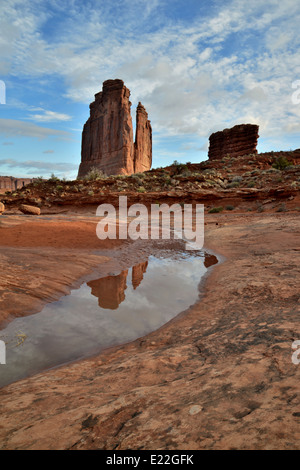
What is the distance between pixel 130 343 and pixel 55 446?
7.03ft

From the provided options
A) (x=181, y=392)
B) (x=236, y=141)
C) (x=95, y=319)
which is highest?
(x=236, y=141)

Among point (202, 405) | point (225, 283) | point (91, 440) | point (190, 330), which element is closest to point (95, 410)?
point (91, 440)

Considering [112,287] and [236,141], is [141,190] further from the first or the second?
[236,141]

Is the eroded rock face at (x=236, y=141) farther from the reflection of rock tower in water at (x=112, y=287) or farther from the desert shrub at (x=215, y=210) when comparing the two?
the reflection of rock tower in water at (x=112, y=287)

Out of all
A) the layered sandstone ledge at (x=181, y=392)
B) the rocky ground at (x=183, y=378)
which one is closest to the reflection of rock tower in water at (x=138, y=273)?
the rocky ground at (x=183, y=378)

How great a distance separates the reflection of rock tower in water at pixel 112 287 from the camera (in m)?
5.07

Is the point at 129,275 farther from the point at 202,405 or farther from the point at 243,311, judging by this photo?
the point at 202,405

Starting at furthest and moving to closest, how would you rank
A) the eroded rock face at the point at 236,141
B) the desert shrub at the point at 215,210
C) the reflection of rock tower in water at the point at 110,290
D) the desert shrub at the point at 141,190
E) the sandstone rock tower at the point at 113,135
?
the sandstone rock tower at the point at 113,135
the eroded rock face at the point at 236,141
the desert shrub at the point at 141,190
the desert shrub at the point at 215,210
the reflection of rock tower in water at the point at 110,290

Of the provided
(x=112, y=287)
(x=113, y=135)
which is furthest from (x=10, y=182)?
(x=112, y=287)

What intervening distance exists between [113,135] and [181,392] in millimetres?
58775

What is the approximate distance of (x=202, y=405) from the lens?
161 centimetres

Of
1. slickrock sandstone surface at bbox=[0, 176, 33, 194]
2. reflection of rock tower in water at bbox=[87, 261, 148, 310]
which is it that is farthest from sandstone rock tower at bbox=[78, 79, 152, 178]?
reflection of rock tower in water at bbox=[87, 261, 148, 310]

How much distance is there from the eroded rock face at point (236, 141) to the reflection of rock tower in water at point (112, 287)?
4507 cm

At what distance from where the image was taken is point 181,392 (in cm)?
189
